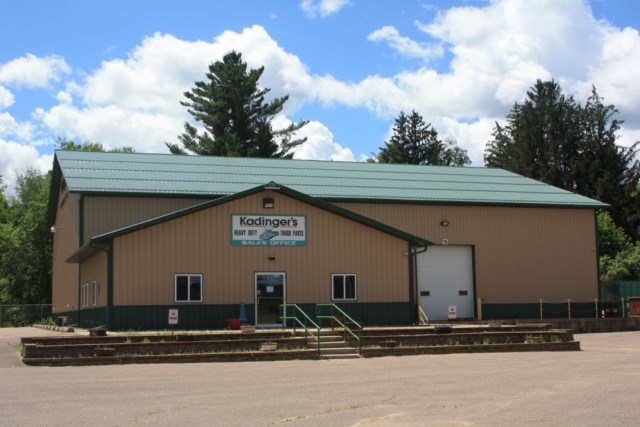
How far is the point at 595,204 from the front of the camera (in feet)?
122

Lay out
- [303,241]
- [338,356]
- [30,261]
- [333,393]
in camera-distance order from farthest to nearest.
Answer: [30,261], [303,241], [338,356], [333,393]

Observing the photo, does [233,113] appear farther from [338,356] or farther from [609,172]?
[338,356]

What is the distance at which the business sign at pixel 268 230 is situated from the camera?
2766cm

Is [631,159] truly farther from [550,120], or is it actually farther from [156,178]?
[156,178]

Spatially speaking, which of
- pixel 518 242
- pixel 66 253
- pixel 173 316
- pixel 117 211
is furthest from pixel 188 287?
pixel 518 242

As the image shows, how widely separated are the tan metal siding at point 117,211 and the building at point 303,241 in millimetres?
44

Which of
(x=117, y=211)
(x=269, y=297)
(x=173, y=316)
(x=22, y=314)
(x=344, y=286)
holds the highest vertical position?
(x=117, y=211)

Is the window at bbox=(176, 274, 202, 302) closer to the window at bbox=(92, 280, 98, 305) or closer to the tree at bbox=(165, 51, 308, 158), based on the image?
the window at bbox=(92, 280, 98, 305)

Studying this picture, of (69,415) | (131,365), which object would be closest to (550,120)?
(131,365)

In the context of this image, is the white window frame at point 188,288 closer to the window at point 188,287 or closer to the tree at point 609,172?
the window at point 188,287

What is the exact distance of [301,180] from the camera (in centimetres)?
3600

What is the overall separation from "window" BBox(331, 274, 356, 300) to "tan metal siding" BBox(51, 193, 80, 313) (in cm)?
1059

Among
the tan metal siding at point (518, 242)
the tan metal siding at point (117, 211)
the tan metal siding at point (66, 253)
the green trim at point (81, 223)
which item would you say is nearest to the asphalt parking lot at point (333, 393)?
the green trim at point (81, 223)

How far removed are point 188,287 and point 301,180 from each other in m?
10.5
